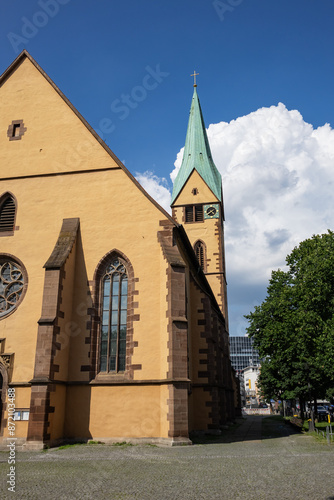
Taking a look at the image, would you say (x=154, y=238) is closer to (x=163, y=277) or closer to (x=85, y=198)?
(x=163, y=277)

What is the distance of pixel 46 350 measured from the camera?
562 inches

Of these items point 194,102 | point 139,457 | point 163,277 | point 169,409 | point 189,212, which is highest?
point 194,102

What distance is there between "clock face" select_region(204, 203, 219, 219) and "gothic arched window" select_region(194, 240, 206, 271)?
285 cm

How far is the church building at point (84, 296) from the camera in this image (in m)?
14.5

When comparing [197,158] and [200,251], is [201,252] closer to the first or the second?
[200,251]

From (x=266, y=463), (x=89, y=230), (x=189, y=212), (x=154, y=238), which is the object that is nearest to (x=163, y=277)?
(x=154, y=238)

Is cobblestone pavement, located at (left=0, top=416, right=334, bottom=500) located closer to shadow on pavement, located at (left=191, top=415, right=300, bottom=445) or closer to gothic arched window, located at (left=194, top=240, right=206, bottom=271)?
shadow on pavement, located at (left=191, top=415, right=300, bottom=445)

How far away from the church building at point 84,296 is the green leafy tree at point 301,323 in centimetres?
502

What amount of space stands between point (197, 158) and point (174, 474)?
38.8 meters

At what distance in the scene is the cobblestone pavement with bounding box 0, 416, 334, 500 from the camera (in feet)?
23.0

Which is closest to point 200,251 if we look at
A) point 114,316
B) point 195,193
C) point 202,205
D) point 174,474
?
point 202,205

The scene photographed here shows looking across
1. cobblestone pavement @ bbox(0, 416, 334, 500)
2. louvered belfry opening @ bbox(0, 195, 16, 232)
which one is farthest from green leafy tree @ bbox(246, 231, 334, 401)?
louvered belfry opening @ bbox(0, 195, 16, 232)

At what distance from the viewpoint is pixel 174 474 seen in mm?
8656

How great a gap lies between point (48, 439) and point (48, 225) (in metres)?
8.26
